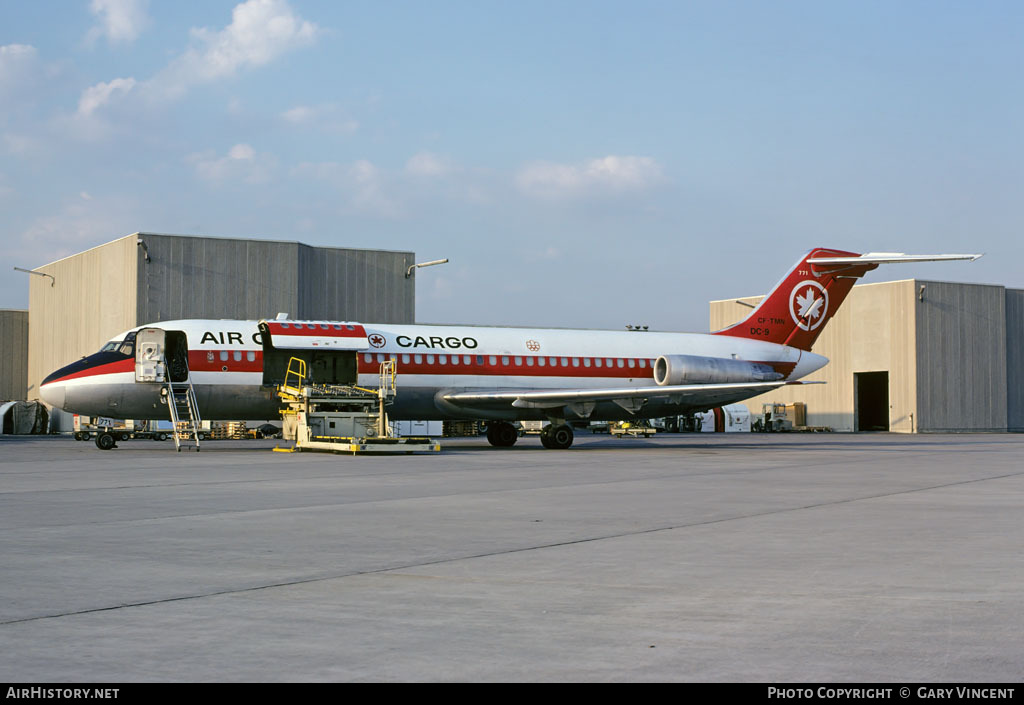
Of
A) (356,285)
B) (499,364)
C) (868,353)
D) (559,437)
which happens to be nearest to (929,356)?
(868,353)

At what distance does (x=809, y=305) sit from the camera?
3609 centimetres

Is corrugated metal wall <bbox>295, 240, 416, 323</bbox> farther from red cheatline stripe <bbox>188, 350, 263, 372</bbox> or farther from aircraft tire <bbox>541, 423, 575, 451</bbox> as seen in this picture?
aircraft tire <bbox>541, 423, 575, 451</bbox>

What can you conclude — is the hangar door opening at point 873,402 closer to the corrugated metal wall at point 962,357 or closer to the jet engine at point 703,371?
the corrugated metal wall at point 962,357

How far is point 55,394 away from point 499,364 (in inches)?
501

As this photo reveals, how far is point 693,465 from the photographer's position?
2233cm

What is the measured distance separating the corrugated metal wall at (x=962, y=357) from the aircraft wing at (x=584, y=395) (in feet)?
112

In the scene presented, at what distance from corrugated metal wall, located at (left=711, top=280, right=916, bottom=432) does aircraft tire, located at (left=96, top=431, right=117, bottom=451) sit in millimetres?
45351

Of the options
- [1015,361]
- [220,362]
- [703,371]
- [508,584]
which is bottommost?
[508,584]

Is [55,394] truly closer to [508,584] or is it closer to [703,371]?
[703,371]

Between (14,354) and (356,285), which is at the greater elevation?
(356,285)

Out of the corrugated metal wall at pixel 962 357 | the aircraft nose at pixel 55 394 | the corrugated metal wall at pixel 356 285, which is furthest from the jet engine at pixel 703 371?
the corrugated metal wall at pixel 962 357

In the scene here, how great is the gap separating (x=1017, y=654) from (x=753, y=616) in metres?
1.43

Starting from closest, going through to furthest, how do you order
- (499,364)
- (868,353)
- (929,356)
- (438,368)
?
(438,368), (499,364), (929,356), (868,353)
